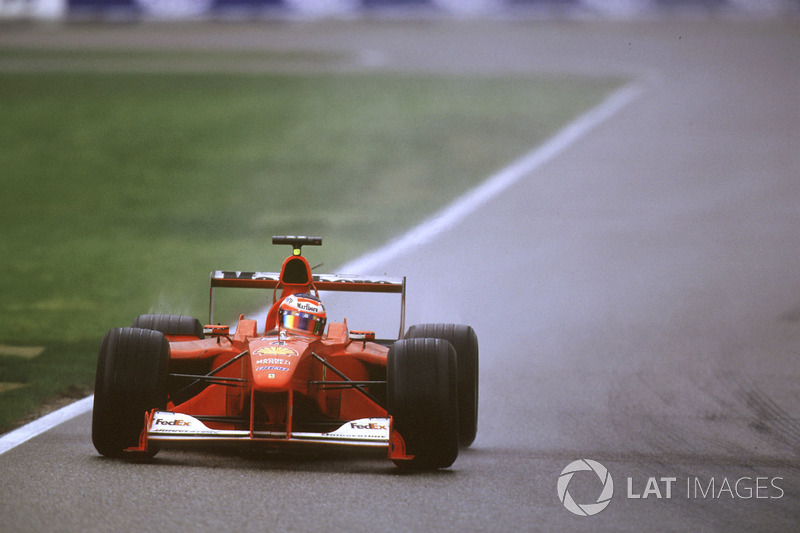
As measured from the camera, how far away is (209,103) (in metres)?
27.7

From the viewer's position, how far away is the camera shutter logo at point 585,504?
236 inches

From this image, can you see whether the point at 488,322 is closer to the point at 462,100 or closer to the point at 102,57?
the point at 462,100

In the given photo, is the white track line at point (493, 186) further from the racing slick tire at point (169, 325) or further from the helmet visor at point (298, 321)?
the helmet visor at point (298, 321)

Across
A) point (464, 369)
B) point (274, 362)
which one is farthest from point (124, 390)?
point (464, 369)

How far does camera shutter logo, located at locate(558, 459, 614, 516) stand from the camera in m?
5.99

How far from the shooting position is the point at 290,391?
677 cm

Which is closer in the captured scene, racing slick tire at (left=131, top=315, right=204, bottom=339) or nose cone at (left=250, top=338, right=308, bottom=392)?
nose cone at (left=250, top=338, right=308, bottom=392)

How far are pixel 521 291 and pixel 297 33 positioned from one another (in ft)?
86.1

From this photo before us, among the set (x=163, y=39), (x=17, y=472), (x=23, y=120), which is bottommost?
(x=17, y=472)

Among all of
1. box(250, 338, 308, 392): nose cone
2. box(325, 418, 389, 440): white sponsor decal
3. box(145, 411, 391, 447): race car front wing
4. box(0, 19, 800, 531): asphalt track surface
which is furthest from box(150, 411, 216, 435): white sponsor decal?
box(325, 418, 389, 440): white sponsor decal

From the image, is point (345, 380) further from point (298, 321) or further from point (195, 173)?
point (195, 173)

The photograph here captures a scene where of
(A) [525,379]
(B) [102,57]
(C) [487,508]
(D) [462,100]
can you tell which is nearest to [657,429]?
(A) [525,379]

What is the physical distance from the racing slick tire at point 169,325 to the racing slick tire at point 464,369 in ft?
4.40

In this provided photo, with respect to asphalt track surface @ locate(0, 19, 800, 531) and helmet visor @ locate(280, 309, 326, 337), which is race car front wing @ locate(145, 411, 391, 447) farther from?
helmet visor @ locate(280, 309, 326, 337)
